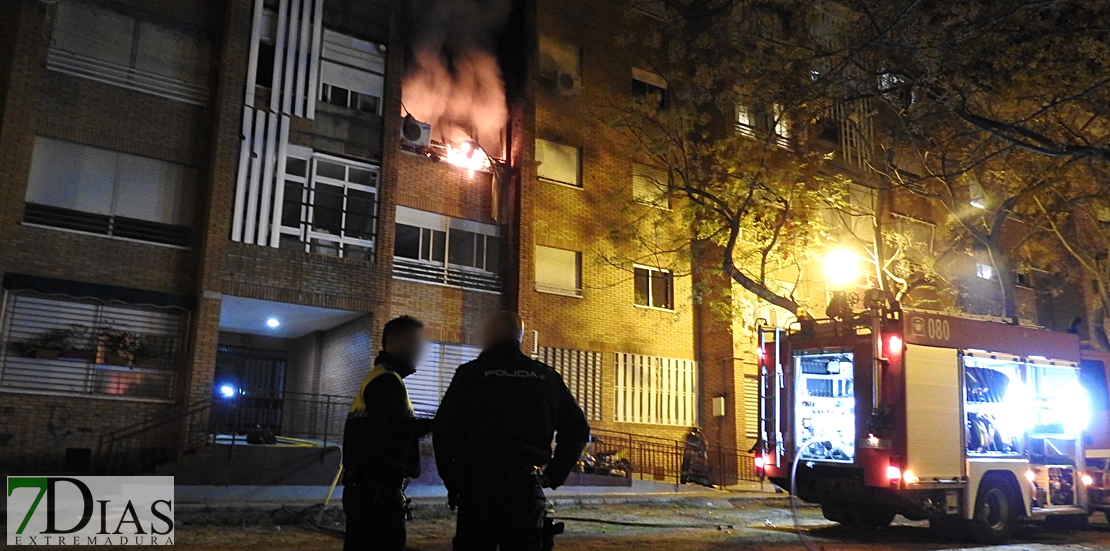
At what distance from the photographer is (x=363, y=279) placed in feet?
58.2

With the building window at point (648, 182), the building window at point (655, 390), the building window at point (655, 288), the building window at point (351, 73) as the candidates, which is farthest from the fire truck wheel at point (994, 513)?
the building window at point (351, 73)

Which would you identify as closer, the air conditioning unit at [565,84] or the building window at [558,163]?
the building window at [558,163]

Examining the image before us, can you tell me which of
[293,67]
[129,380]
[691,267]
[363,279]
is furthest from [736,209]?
[129,380]

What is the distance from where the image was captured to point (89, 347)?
1524cm

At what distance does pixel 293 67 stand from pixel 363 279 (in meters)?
4.62

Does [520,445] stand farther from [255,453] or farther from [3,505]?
[255,453]

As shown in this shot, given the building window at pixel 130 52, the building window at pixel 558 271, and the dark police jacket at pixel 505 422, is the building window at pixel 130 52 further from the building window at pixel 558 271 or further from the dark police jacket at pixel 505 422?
the dark police jacket at pixel 505 422

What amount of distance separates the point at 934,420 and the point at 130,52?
50.0ft

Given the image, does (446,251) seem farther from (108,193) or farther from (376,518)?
(376,518)

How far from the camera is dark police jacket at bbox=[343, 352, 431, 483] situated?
4812mm

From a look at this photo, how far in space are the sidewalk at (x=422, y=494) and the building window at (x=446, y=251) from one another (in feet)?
17.1

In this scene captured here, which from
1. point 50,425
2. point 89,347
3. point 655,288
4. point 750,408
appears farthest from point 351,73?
point 750,408

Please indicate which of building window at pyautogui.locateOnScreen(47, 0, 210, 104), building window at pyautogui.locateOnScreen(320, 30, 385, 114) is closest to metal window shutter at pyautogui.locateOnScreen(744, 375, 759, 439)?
building window at pyautogui.locateOnScreen(320, 30, 385, 114)

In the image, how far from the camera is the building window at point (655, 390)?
825 inches
